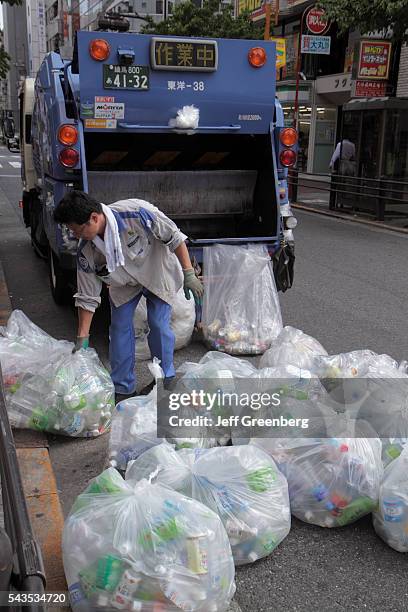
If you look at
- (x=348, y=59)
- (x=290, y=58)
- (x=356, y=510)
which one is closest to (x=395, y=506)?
(x=356, y=510)

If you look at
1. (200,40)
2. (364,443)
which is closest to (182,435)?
(364,443)

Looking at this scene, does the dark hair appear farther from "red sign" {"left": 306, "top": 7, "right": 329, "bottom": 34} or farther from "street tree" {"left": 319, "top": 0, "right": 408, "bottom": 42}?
"red sign" {"left": 306, "top": 7, "right": 329, "bottom": 34}

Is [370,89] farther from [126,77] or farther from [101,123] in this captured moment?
[101,123]

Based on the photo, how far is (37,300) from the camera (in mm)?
6320

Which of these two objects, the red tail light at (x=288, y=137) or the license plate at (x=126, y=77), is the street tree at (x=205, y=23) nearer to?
the red tail light at (x=288, y=137)

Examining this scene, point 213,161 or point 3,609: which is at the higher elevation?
point 213,161

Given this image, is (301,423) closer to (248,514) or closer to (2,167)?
(248,514)

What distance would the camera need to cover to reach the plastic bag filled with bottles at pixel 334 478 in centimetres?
258

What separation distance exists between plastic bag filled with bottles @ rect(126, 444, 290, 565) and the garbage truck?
8.61 ft

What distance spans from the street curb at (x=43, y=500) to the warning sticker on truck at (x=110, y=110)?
8.21 feet

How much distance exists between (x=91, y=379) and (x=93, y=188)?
111 inches

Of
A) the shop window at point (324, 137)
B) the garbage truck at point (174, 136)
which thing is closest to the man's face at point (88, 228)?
the garbage truck at point (174, 136)

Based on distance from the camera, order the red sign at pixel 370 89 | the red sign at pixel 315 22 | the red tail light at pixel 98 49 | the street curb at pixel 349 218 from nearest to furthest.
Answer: the red tail light at pixel 98 49, the street curb at pixel 349 218, the red sign at pixel 370 89, the red sign at pixel 315 22

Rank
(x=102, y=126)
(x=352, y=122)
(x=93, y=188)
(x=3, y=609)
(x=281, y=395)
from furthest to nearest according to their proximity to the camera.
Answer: (x=352, y=122) → (x=93, y=188) → (x=102, y=126) → (x=281, y=395) → (x=3, y=609)
